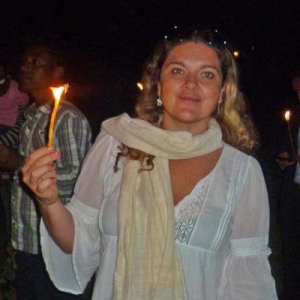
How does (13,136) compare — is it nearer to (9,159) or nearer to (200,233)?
(9,159)

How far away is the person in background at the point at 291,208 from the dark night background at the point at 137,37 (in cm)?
641

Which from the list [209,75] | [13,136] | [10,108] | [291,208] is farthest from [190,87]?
[291,208]

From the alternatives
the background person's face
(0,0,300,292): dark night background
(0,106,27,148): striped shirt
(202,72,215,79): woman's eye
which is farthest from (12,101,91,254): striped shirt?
(0,0,300,292): dark night background

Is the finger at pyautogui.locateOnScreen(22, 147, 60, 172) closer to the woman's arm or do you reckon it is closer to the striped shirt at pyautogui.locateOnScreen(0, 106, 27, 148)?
the woman's arm

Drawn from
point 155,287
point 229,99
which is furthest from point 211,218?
point 229,99

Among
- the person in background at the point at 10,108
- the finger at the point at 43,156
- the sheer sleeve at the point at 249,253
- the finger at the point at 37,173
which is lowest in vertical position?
the sheer sleeve at the point at 249,253

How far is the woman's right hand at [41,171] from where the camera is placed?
2359 mm

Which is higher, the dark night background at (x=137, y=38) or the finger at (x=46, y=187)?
the dark night background at (x=137, y=38)

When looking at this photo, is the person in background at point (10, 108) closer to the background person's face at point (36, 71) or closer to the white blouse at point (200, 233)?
the background person's face at point (36, 71)

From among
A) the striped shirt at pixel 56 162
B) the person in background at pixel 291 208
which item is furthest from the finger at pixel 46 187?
the person in background at pixel 291 208

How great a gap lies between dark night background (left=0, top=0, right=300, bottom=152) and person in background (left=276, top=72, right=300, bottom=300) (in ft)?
21.0

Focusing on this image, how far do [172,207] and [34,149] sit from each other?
5.34 ft

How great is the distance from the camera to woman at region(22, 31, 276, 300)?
8.93 ft

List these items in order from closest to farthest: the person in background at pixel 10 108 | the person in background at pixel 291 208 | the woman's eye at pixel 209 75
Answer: the woman's eye at pixel 209 75, the person in background at pixel 10 108, the person in background at pixel 291 208
